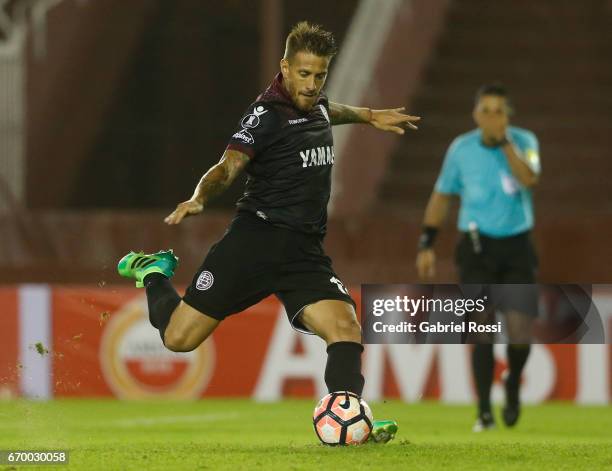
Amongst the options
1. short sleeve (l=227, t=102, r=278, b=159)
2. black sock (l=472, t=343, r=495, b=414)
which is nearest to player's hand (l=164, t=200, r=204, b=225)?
short sleeve (l=227, t=102, r=278, b=159)

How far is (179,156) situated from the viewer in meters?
19.7

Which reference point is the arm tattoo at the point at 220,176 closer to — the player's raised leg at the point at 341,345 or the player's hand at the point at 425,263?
the player's raised leg at the point at 341,345

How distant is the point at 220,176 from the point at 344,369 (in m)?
1.10

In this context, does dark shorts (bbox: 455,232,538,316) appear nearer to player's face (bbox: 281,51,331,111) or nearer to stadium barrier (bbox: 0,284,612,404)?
stadium barrier (bbox: 0,284,612,404)

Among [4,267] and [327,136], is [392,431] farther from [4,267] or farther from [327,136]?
[4,267]

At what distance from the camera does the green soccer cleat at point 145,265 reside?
8.31 metres

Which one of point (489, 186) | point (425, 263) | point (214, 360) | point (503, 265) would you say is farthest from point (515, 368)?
point (214, 360)

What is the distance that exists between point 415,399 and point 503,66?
6.83 meters

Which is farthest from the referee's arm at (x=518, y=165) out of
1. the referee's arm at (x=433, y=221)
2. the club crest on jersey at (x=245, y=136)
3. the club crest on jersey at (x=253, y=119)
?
the club crest on jersey at (x=245, y=136)

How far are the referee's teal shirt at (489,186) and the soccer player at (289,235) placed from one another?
2771 millimetres

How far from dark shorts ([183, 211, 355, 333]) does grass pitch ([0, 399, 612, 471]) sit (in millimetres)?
714

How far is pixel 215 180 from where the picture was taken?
730cm

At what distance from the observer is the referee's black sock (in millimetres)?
7609

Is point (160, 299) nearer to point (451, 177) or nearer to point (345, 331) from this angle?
point (345, 331)
